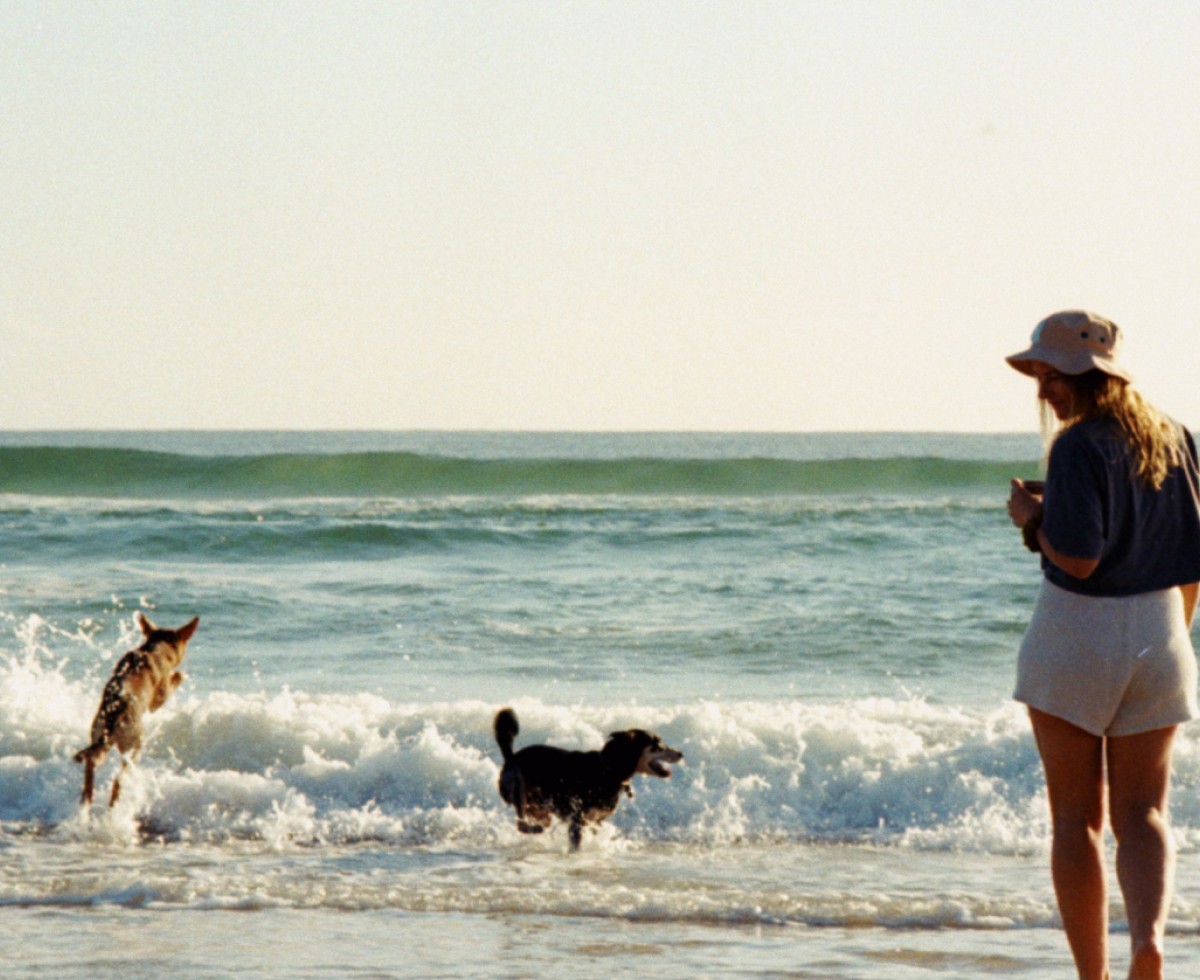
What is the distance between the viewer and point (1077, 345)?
13.2 ft

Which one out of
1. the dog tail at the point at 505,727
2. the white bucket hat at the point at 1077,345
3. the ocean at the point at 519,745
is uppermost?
the white bucket hat at the point at 1077,345

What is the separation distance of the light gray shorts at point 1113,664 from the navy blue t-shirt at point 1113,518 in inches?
1.8

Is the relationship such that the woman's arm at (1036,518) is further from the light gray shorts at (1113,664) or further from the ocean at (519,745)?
the ocean at (519,745)

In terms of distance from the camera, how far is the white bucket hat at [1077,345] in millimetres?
4004

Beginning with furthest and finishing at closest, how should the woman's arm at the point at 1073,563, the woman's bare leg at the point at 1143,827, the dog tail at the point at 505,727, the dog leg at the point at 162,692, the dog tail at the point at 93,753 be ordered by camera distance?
the dog leg at the point at 162,692 < the dog tail at the point at 93,753 < the dog tail at the point at 505,727 < the woman's bare leg at the point at 1143,827 < the woman's arm at the point at 1073,563

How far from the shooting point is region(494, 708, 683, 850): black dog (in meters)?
7.10

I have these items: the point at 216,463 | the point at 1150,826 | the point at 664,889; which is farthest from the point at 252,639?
the point at 216,463

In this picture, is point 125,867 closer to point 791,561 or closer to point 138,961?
point 138,961

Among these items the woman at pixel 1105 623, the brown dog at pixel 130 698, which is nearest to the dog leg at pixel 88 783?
the brown dog at pixel 130 698

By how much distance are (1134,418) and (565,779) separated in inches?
148

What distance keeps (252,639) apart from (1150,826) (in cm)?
934

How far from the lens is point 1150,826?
13.1 ft

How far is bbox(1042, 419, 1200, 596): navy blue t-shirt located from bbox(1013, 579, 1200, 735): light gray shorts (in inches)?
1.8

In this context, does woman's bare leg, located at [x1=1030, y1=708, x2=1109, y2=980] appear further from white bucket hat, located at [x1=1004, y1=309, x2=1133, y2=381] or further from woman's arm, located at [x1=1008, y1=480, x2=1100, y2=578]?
white bucket hat, located at [x1=1004, y1=309, x2=1133, y2=381]
